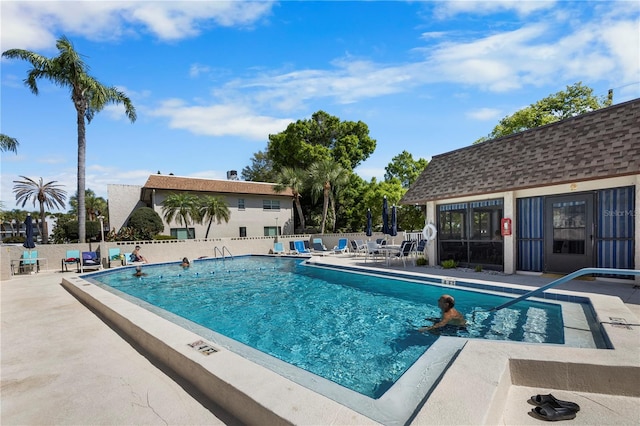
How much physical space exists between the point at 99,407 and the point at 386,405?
8.95ft

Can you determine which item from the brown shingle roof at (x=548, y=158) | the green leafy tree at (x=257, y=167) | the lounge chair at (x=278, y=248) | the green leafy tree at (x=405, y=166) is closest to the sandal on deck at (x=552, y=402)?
the brown shingle roof at (x=548, y=158)

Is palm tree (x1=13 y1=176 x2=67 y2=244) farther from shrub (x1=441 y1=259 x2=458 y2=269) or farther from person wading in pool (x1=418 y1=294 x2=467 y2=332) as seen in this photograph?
person wading in pool (x1=418 y1=294 x2=467 y2=332)

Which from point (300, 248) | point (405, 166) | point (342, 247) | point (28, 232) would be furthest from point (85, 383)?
point (405, 166)

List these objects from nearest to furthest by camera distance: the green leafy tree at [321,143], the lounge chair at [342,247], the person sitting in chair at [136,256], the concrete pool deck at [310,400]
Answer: the concrete pool deck at [310,400], the person sitting in chair at [136,256], the lounge chair at [342,247], the green leafy tree at [321,143]

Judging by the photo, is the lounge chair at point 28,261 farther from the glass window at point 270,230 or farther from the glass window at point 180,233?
the glass window at point 270,230

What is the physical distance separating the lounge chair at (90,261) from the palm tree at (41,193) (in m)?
29.8

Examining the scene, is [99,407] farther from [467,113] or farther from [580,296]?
[467,113]

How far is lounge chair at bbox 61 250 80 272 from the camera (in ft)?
49.3

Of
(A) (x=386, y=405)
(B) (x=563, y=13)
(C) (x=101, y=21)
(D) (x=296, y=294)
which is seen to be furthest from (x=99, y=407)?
(B) (x=563, y=13)

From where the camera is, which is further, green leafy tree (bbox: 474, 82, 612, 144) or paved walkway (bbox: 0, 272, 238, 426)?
green leafy tree (bbox: 474, 82, 612, 144)

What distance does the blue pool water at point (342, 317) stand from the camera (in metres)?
4.94

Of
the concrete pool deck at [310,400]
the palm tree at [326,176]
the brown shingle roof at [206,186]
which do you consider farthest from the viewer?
the palm tree at [326,176]

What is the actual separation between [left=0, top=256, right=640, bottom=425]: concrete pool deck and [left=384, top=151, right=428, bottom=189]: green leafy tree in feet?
98.8

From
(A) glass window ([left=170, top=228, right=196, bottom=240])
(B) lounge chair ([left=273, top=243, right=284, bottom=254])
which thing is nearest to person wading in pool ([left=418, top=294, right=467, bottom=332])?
(B) lounge chair ([left=273, top=243, right=284, bottom=254])
